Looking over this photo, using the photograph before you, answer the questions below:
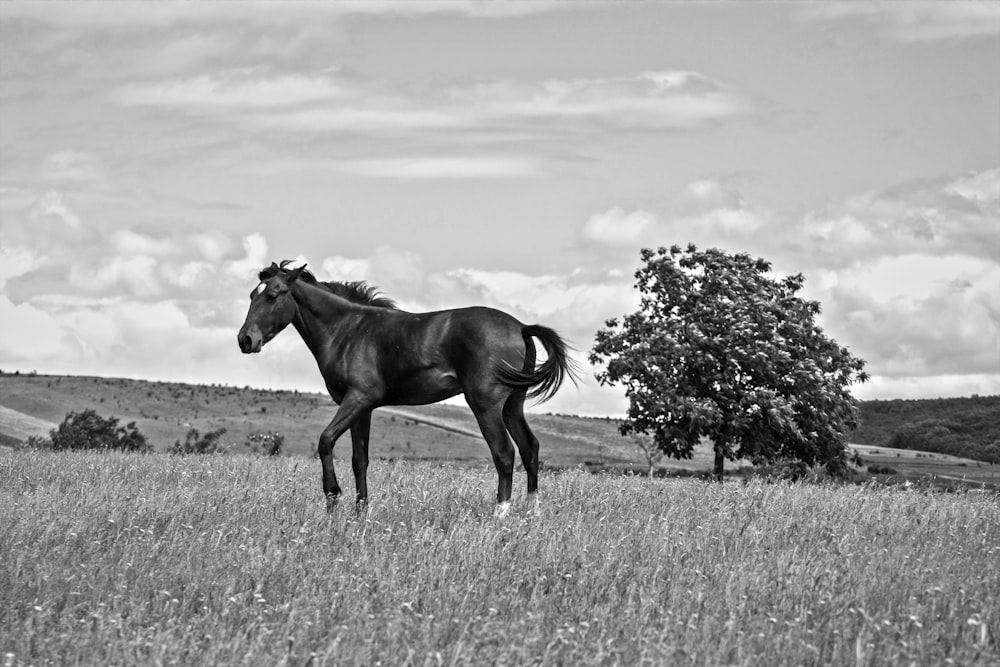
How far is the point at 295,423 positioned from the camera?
3184 inches

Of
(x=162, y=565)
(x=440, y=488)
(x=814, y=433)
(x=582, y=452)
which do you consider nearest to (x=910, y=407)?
(x=582, y=452)

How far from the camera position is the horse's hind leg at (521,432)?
1427 cm

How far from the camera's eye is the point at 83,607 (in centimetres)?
890

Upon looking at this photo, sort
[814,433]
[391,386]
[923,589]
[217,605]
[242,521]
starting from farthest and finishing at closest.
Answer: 1. [814,433]
2. [391,386]
3. [242,521]
4. [923,589]
5. [217,605]

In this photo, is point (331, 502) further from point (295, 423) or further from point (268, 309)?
point (295, 423)

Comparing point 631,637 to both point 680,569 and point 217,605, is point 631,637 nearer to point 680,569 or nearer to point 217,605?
point 680,569

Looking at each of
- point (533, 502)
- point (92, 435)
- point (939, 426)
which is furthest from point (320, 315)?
point (939, 426)

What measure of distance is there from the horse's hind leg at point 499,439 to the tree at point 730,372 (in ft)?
86.7

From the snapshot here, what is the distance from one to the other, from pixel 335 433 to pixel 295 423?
225 feet

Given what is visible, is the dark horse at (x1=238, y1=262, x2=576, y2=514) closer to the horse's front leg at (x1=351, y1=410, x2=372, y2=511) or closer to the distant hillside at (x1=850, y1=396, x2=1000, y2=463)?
the horse's front leg at (x1=351, y1=410, x2=372, y2=511)

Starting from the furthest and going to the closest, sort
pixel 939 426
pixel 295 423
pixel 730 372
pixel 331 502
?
1. pixel 939 426
2. pixel 295 423
3. pixel 730 372
4. pixel 331 502

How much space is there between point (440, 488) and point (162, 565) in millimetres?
6567

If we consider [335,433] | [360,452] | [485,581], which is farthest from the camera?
[360,452]

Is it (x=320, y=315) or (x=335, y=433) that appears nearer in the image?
(x=335, y=433)
